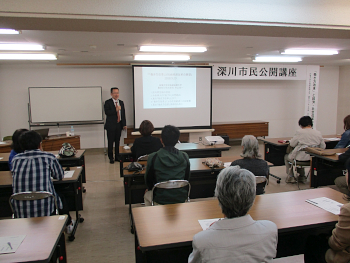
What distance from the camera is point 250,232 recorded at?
3.92 ft

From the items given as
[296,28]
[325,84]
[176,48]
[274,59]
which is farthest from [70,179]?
[325,84]

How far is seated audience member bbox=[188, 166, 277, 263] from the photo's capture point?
116 centimetres

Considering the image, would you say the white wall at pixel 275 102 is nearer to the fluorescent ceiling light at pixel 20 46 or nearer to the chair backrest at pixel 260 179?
the fluorescent ceiling light at pixel 20 46

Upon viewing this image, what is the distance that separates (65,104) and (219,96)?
4592 mm

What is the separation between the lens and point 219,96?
839 cm

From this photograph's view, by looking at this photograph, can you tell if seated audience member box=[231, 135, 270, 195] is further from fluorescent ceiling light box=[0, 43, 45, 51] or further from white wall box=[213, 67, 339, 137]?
white wall box=[213, 67, 339, 137]

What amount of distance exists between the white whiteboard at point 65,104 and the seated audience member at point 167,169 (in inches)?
206

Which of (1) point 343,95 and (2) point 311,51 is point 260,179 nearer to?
(2) point 311,51

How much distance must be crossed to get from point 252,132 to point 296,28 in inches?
222

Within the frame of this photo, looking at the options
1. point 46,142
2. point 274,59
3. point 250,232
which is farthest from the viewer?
point 274,59

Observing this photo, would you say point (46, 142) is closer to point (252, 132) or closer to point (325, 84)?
point (252, 132)

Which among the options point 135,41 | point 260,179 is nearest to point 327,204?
point 260,179

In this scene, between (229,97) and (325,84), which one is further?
(325,84)

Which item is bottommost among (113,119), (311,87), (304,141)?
(304,141)
